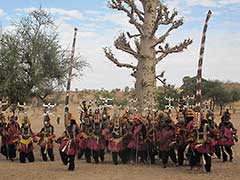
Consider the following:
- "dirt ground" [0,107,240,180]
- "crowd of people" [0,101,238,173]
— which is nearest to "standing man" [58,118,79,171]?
"crowd of people" [0,101,238,173]

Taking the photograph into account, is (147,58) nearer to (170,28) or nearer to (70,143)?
(170,28)

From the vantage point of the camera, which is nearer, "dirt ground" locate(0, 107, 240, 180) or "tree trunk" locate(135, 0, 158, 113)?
"dirt ground" locate(0, 107, 240, 180)

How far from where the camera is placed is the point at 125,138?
64.1 feet

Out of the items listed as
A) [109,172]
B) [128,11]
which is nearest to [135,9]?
[128,11]

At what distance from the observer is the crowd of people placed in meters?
17.4

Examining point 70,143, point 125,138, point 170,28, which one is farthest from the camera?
point 170,28

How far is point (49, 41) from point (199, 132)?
35.1ft

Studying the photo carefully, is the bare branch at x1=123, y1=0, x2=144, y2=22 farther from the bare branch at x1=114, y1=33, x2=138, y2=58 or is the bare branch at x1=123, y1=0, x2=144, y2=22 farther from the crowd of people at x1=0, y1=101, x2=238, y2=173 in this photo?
the crowd of people at x1=0, y1=101, x2=238, y2=173

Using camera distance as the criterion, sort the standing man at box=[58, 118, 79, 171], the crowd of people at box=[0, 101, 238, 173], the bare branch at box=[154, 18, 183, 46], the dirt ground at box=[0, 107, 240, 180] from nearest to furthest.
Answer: the dirt ground at box=[0, 107, 240, 180] → the standing man at box=[58, 118, 79, 171] → the crowd of people at box=[0, 101, 238, 173] → the bare branch at box=[154, 18, 183, 46]

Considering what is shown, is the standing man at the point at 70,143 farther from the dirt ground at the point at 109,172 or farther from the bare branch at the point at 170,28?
the bare branch at the point at 170,28

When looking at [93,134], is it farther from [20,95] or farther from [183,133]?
[20,95]

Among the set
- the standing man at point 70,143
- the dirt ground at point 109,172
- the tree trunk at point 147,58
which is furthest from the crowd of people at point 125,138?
the tree trunk at point 147,58

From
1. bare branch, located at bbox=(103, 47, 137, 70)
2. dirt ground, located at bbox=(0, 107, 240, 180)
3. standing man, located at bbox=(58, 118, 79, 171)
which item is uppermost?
bare branch, located at bbox=(103, 47, 137, 70)

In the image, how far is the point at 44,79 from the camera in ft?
80.0
